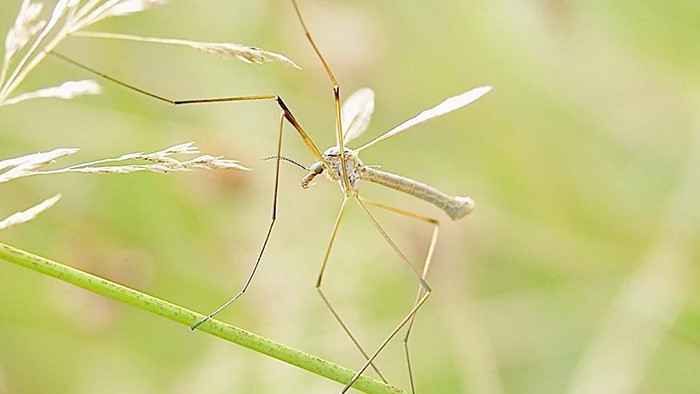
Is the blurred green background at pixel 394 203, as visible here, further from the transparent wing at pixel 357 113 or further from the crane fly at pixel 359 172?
the transparent wing at pixel 357 113

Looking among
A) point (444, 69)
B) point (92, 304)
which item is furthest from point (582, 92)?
point (92, 304)

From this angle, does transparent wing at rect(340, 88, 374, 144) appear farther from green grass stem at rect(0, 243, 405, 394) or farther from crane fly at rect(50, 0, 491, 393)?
green grass stem at rect(0, 243, 405, 394)

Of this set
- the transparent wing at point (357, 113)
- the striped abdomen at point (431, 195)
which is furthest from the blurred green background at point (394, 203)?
the transparent wing at point (357, 113)

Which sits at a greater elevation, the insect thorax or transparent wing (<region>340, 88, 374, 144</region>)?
transparent wing (<region>340, 88, 374, 144</region>)

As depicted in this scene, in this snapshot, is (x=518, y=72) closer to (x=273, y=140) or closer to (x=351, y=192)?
(x=273, y=140)

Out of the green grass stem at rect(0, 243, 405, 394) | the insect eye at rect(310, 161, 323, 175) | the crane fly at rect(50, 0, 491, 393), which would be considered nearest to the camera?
the green grass stem at rect(0, 243, 405, 394)

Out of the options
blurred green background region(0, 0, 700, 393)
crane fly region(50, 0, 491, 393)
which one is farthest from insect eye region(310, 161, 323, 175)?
blurred green background region(0, 0, 700, 393)
